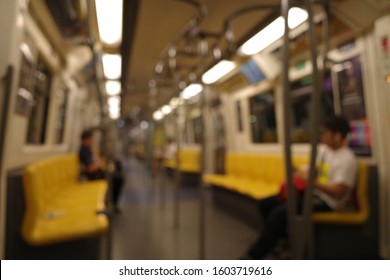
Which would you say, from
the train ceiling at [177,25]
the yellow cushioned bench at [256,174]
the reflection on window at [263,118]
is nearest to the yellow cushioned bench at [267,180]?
the yellow cushioned bench at [256,174]

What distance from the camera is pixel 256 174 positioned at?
426cm

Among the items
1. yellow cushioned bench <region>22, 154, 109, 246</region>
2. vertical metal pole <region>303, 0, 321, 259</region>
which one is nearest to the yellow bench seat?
yellow cushioned bench <region>22, 154, 109, 246</region>

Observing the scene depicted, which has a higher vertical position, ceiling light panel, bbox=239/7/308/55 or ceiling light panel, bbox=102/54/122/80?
ceiling light panel, bbox=102/54/122/80

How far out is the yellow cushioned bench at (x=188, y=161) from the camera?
7.20m

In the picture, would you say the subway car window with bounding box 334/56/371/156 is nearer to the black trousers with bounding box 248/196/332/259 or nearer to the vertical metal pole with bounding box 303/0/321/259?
the black trousers with bounding box 248/196/332/259

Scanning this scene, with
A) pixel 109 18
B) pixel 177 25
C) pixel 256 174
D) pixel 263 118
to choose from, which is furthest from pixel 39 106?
pixel 263 118

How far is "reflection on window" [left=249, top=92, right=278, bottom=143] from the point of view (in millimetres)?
4344

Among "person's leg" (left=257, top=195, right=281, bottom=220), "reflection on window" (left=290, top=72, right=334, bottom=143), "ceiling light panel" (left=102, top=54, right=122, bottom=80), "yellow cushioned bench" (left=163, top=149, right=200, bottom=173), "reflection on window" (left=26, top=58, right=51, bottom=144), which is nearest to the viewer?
"person's leg" (left=257, top=195, right=281, bottom=220)

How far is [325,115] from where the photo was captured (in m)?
3.11

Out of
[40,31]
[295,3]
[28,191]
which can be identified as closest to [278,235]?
[295,3]

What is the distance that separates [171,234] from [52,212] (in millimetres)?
1465

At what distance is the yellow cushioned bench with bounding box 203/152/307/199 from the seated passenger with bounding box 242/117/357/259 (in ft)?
2.99

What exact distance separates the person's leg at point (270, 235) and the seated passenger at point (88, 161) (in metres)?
2.94

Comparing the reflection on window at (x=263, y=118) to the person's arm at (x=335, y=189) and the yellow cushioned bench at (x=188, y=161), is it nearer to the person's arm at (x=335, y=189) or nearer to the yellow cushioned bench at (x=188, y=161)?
the person's arm at (x=335, y=189)
